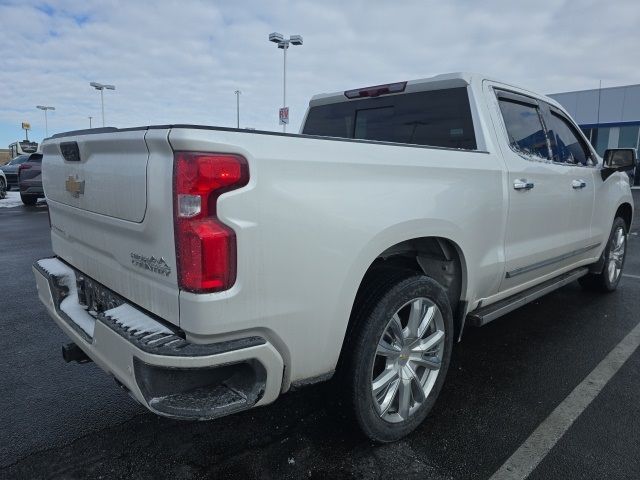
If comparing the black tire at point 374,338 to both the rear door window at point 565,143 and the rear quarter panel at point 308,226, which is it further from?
the rear door window at point 565,143

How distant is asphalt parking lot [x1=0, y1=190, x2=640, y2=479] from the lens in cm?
227

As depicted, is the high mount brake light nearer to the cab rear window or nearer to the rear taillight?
the cab rear window

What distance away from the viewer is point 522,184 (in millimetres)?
3115

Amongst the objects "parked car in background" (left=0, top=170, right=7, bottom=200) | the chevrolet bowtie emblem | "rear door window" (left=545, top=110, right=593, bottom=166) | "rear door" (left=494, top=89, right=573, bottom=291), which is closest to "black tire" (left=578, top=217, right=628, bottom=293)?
"rear door window" (left=545, top=110, right=593, bottom=166)

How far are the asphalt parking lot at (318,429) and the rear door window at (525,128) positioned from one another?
1524 mm

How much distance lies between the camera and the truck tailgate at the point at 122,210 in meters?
1.75

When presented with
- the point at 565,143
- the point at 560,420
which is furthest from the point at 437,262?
the point at 565,143

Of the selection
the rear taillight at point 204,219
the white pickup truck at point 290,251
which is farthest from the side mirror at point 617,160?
the rear taillight at point 204,219

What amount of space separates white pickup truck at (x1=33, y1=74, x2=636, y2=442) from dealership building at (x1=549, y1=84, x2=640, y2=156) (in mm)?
24447

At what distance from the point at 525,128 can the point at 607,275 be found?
2522 mm

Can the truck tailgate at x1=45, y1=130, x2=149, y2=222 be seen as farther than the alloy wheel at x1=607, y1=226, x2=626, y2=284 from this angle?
No

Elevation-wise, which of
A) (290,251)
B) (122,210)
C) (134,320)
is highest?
(122,210)

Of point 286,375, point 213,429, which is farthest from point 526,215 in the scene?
point 213,429

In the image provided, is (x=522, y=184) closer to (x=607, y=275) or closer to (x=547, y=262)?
(x=547, y=262)
